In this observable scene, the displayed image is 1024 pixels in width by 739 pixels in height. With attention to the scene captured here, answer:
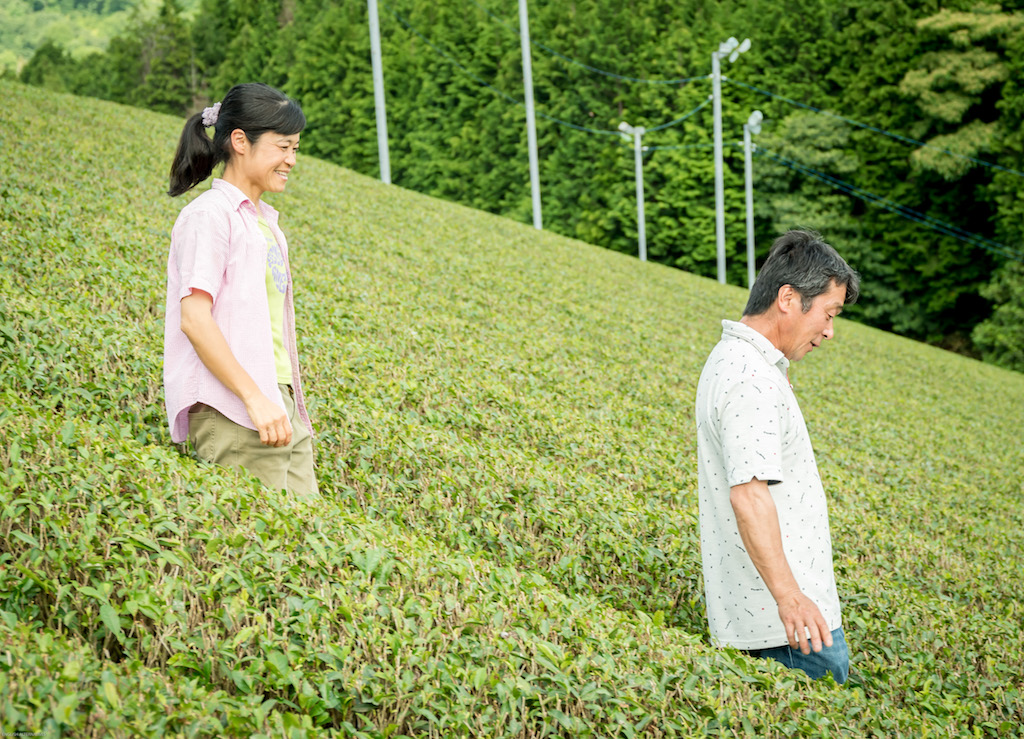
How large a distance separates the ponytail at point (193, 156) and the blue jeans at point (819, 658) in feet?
8.73

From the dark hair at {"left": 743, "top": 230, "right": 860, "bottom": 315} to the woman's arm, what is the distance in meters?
1.75

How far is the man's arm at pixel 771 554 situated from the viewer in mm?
2855

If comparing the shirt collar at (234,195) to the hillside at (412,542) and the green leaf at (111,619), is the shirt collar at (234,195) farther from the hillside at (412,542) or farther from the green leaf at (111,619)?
the green leaf at (111,619)

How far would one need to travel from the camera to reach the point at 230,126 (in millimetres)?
3123

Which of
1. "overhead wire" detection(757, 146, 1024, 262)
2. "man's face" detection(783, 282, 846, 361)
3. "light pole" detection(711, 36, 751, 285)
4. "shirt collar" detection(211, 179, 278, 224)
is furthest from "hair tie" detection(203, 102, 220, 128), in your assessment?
"overhead wire" detection(757, 146, 1024, 262)

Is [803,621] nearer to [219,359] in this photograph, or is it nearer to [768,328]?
[768,328]

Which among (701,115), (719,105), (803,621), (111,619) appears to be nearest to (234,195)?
(111,619)

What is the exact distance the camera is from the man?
9.46 ft

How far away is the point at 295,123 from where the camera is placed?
3174 millimetres

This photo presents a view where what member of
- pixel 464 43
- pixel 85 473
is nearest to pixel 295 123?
pixel 85 473

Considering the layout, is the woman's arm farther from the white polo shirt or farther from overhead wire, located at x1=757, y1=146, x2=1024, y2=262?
overhead wire, located at x1=757, y1=146, x2=1024, y2=262

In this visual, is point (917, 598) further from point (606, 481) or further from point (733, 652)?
point (733, 652)

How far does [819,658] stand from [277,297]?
2.36 m

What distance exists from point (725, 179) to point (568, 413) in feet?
121
